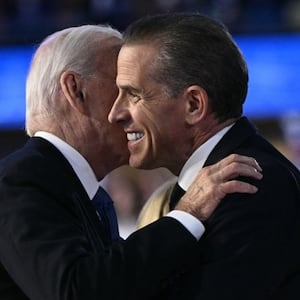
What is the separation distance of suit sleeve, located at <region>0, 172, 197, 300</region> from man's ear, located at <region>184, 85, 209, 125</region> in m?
0.28

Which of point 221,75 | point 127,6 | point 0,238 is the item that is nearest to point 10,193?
point 0,238

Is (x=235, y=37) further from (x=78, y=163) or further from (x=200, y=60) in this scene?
(x=200, y=60)

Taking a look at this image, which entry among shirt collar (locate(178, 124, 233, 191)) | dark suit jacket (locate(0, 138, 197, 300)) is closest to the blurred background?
shirt collar (locate(178, 124, 233, 191))

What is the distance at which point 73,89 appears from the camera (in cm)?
284

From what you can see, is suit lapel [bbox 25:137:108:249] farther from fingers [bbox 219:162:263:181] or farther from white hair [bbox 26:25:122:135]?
fingers [bbox 219:162:263:181]

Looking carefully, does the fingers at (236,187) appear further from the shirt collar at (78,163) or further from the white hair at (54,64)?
the white hair at (54,64)

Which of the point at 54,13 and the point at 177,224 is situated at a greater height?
the point at 177,224

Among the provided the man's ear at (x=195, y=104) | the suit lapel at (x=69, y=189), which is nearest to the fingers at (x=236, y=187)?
the man's ear at (x=195, y=104)

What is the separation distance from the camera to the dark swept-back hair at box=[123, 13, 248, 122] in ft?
8.35

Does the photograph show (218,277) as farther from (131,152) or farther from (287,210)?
(131,152)

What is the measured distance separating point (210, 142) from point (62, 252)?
1.54 ft

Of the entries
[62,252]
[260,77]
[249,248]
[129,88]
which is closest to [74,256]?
[62,252]

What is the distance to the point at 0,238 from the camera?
2.47 m

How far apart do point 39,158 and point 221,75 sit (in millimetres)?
470
